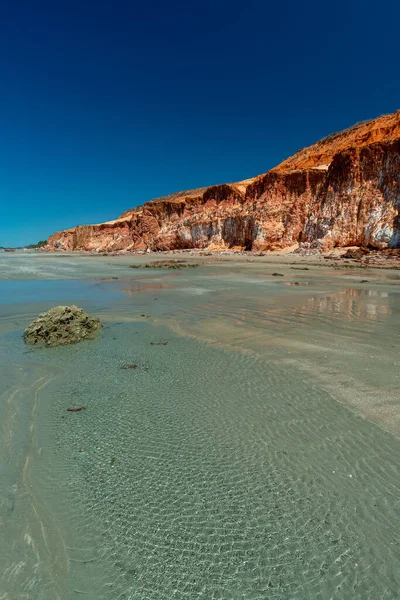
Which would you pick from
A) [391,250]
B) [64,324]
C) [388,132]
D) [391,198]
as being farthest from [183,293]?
[388,132]

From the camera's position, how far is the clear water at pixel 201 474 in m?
1.49

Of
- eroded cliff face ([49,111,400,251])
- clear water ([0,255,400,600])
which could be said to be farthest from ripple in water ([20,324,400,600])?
eroded cliff face ([49,111,400,251])

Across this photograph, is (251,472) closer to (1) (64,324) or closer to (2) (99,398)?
(2) (99,398)

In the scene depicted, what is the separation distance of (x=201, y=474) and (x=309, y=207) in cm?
3818

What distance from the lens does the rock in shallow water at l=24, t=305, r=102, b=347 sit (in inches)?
210

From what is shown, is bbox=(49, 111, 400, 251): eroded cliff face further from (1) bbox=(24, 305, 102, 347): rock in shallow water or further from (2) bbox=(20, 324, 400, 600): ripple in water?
(2) bbox=(20, 324, 400, 600): ripple in water

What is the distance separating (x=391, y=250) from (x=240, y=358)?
25633 mm

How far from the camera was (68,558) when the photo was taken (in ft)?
5.25

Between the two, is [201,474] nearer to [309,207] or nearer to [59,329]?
[59,329]

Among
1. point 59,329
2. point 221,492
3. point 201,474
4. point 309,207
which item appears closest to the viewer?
point 221,492

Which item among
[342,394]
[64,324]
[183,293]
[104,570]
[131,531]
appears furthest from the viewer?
[183,293]

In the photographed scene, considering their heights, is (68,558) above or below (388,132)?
below

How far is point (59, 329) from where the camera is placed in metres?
5.49

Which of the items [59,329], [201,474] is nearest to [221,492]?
[201,474]
